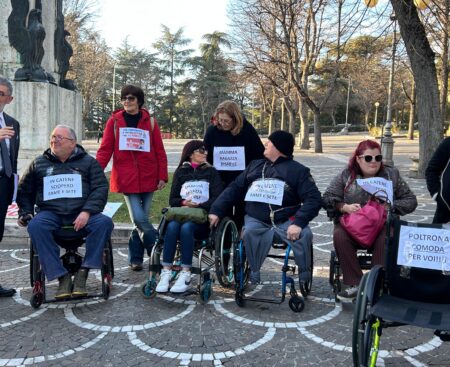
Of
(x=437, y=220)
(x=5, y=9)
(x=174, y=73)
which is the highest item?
(x=174, y=73)

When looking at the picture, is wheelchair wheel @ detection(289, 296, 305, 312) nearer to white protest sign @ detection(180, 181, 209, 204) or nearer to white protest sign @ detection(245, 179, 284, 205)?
white protest sign @ detection(245, 179, 284, 205)

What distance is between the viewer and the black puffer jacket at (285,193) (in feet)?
12.2

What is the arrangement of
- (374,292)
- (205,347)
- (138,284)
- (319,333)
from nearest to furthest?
1. (374,292)
2. (205,347)
3. (319,333)
4. (138,284)

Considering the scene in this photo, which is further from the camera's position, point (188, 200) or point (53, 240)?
point (188, 200)

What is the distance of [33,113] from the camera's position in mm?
7547

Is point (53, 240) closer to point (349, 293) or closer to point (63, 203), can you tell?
point (63, 203)

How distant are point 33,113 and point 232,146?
15.6 ft

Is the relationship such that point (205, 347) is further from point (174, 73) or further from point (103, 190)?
point (174, 73)

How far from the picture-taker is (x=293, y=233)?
11.6ft

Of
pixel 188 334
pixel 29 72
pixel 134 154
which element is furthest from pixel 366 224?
pixel 29 72

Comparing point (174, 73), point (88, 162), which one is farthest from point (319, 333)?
point (174, 73)

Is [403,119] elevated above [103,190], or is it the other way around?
[403,119]

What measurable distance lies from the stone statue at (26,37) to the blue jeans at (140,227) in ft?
13.6

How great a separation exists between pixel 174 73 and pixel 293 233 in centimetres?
5581
